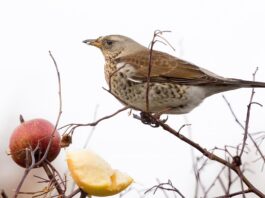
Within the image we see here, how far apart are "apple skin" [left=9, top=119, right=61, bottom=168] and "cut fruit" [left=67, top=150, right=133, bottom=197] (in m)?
0.18

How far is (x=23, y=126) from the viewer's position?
2.95 metres

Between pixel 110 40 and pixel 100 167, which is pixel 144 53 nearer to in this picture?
pixel 110 40

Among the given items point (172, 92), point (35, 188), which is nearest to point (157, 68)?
point (172, 92)

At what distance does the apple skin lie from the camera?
9.17ft

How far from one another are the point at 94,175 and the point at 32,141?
0.43m

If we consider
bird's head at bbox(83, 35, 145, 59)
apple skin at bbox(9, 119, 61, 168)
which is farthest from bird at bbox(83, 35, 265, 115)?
apple skin at bbox(9, 119, 61, 168)

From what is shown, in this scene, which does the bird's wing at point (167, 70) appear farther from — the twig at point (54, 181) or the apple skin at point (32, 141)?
the twig at point (54, 181)

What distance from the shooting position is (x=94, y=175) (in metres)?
2.57

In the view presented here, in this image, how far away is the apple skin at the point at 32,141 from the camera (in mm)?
2795

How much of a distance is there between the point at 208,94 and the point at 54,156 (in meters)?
2.33

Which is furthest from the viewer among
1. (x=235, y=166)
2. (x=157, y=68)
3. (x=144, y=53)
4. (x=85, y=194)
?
(x=144, y=53)

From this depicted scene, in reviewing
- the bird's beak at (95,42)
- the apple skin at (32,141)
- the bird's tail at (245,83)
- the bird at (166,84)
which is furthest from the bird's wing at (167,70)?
the apple skin at (32,141)

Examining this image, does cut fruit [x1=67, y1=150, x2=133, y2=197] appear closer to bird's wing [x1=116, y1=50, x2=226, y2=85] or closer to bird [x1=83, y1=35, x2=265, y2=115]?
bird [x1=83, y1=35, x2=265, y2=115]

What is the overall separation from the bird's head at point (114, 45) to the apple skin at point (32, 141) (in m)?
2.81
